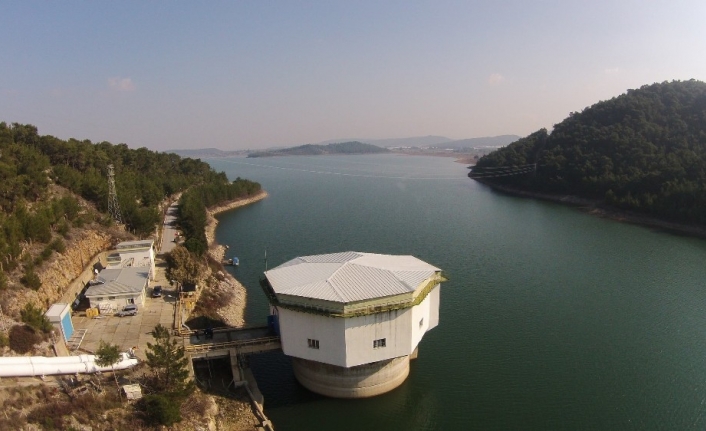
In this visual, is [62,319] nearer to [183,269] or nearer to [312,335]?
[183,269]

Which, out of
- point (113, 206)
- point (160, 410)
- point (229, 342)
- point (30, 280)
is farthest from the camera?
point (113, 206)

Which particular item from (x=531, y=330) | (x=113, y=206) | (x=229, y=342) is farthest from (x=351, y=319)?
(x=113, y=206)

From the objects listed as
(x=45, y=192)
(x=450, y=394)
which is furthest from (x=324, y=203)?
(x=450, y=394)

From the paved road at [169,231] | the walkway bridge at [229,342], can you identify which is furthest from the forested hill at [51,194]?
the walkway bridge at [229,342]

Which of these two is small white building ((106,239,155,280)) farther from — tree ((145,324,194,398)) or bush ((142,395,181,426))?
bush ((142,395,181,426))

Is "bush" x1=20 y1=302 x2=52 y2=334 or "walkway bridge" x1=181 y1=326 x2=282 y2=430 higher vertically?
"bush" x1=20 y1=302 x2=52 y2=334

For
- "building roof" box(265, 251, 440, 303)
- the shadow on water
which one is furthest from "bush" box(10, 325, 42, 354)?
"building roof" box(265, 251, 440, 303)

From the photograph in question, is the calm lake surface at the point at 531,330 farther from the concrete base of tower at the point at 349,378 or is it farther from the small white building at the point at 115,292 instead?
the small white building at the point at 115,292
